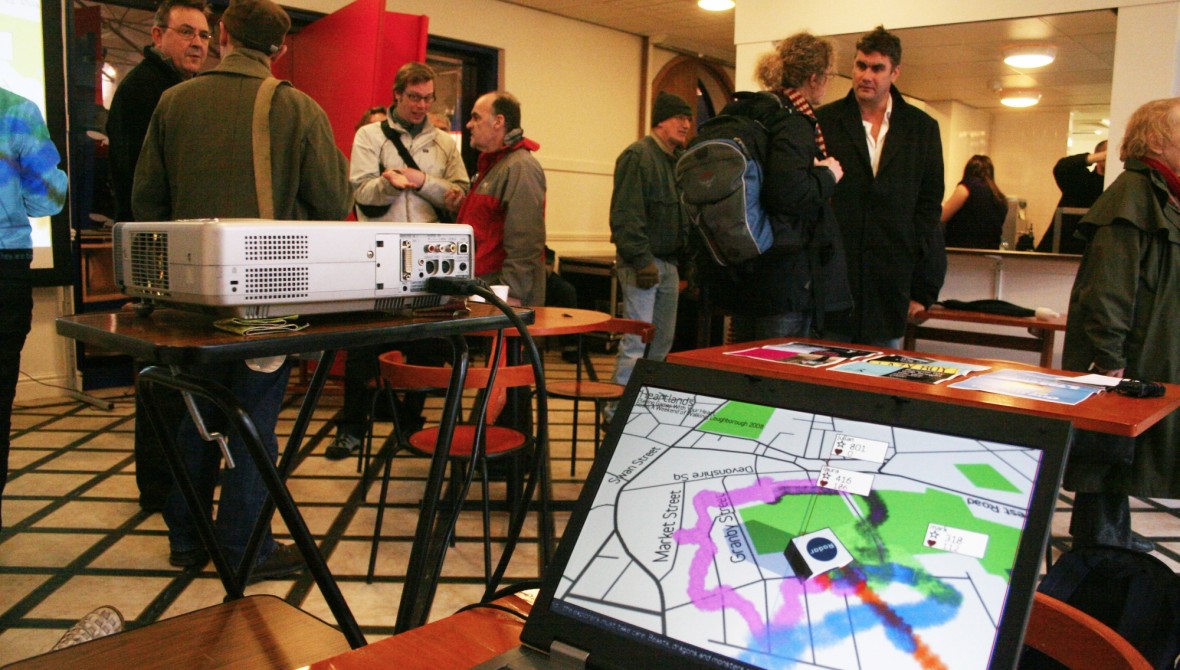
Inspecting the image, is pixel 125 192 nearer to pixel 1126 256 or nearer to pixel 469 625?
pixel 469 625

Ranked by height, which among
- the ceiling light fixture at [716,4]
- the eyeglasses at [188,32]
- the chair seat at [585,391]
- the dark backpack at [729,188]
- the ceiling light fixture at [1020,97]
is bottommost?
the chair seat at [585,391]

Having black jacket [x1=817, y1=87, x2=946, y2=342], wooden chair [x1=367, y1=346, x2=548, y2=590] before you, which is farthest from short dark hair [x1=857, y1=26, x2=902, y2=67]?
wooden chair [x1=367, y1=346, x2=548, y2=590]

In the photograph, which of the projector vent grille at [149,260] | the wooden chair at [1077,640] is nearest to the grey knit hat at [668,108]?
the projector vent grille at [149,260]

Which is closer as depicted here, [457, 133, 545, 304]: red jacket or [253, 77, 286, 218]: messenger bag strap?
[253, 77, 286, 218]: messenger bag strap

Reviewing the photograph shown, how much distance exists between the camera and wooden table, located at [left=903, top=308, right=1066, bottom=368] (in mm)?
4117

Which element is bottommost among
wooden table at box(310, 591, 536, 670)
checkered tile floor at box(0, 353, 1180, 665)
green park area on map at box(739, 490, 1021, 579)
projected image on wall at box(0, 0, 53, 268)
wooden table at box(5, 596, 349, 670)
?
checkered tile floor at box(0, 353, 1180, 665)

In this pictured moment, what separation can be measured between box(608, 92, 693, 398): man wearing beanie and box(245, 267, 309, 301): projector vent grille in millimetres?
3081

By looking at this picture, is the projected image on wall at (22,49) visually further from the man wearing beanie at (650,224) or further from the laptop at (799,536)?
the laptop at (799,536)

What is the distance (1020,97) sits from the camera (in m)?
7.83

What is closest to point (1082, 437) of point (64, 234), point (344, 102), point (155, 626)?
point (155, 626)

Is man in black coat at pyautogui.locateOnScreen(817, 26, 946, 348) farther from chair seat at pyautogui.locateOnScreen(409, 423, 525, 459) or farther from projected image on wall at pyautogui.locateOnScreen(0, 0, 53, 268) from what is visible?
projected image on wall at pyautogui.locateOnScreen(0, 0, 53, 268)

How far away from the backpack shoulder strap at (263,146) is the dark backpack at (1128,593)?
5.93 feet

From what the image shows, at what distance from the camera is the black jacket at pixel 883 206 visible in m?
2.80

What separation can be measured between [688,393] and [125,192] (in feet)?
8.49
